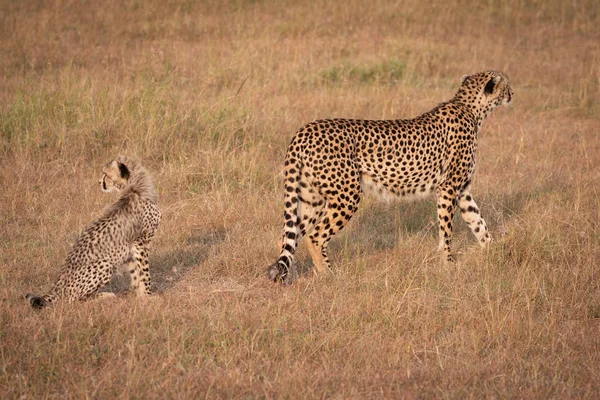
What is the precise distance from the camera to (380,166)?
6.30 meters

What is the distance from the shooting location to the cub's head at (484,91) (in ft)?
22.8

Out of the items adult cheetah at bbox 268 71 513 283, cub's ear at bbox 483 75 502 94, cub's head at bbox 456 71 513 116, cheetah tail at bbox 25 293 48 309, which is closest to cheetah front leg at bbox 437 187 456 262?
adult cheetah at bbox 268 71 513 283

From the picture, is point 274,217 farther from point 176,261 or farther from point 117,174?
point 117,174

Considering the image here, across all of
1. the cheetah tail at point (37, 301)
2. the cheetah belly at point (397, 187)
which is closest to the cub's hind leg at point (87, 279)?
the cheetah tail at point (37, 301)

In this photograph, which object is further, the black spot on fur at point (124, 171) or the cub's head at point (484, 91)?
the cub's head at point (484, 91)

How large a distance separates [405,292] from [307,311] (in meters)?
0.64

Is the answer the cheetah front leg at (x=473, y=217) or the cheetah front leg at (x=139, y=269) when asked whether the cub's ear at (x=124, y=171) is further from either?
the cheetah front leg at (x=473, y=217)

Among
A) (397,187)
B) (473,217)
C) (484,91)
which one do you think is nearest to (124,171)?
(397,187)

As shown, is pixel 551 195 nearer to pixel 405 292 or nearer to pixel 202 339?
pixel 405 292

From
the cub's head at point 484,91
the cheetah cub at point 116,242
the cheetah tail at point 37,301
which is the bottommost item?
the cheetah tail at point 37,301

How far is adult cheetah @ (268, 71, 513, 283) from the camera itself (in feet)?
19.7

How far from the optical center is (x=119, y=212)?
5508 millimetres

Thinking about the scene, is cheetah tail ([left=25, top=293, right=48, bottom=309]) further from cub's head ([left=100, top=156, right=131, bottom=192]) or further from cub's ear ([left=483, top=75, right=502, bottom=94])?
cub's ear ([left=483, top=75, right=502, bottom=94])

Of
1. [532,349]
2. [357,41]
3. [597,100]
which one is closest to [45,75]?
[357,41]
